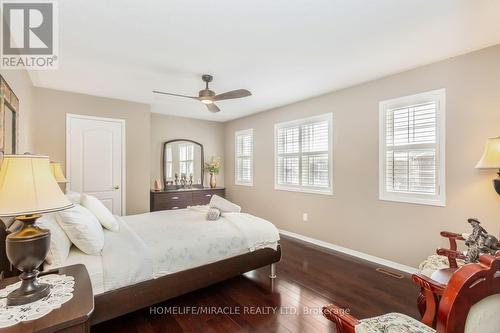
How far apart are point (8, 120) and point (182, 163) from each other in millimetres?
3627

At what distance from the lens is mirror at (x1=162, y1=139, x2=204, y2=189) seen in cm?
550

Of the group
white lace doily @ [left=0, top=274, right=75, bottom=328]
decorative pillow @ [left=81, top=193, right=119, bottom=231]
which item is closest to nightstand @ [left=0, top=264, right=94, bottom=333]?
white lace doily @ [left=0, top=274, right=75, bottom=328]

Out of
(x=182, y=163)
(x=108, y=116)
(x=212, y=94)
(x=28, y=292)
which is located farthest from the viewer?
(x=182, y=163)

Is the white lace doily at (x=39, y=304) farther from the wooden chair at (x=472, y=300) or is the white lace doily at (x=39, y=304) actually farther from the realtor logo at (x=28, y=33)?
the realtor logo at (x=28, y=33)

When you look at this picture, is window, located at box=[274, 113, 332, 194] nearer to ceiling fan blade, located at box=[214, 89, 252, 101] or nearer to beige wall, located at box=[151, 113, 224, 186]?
ceiling fan blade, located at box=[214, 89, 252, 101]

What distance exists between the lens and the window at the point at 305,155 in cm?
405

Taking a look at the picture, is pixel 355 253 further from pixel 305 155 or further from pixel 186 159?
pixel 186 159

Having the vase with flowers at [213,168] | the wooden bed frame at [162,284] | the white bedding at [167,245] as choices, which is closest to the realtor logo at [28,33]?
the wooden bed frame at [162,284]

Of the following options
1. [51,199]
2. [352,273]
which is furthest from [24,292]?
[352,273]

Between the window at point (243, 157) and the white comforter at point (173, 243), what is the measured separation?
8.41 feet

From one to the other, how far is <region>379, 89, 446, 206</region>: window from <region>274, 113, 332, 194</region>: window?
34.8 inches

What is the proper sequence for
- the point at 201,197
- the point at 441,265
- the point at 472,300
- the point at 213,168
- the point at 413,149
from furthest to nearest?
the point at 213,168, the point at 201,197, the point at 413,149, the point at 441,265, the point at 472,300

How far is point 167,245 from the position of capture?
2209 mm

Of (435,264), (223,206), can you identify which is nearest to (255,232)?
(223,206)
